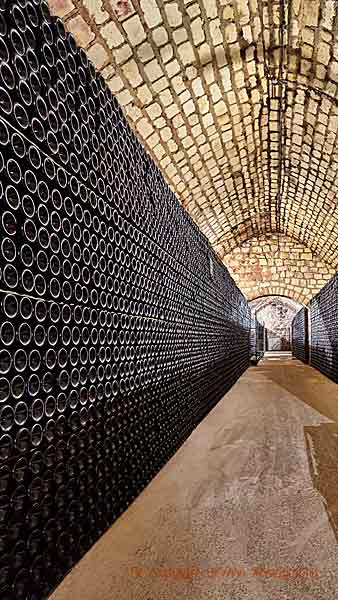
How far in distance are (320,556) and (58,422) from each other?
1236 millimetres

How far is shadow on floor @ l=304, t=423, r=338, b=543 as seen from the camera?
276 centimetres

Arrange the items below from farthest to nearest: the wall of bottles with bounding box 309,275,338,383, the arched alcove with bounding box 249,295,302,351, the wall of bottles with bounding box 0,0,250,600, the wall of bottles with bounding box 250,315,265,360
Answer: the arched alcove with bounding box 249,295,302,351, the wall of bottles with bounding box 250,315,265,360, the wall of bottles with bounding box 309,275,338,383, the wall of bottles with bounding box 0,0,250,600

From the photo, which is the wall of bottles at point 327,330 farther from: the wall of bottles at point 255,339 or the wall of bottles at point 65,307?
the wall of bottles at point 65,307

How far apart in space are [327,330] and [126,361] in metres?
9.23

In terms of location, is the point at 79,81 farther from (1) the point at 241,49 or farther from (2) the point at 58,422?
(1) the point at 241,49

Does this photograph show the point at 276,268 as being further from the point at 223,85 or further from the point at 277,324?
the point at 277,324

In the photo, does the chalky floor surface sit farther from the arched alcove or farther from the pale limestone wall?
the arched alcove

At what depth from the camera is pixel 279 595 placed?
1.79m

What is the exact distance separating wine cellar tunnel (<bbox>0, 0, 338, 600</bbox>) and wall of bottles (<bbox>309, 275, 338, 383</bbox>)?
335 cm

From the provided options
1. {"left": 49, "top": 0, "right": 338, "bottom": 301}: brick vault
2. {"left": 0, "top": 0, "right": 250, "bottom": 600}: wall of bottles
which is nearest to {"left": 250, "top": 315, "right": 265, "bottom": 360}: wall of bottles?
{"left": 49, "top": 0, "right": 338, "bottom": 301}: brick vault

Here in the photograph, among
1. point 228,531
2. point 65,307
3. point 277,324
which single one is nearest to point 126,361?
point 65,307

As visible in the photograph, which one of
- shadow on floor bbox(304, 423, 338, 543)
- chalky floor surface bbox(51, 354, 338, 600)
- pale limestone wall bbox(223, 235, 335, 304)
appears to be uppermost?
pale limestone wall bbox(223, 235, 335, 304)

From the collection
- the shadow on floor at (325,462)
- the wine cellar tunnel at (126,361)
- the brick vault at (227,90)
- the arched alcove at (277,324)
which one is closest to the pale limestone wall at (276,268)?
the brick vault at (227,90)

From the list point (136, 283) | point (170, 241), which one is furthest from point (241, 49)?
point (136, 283)
